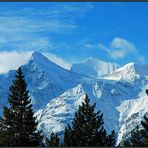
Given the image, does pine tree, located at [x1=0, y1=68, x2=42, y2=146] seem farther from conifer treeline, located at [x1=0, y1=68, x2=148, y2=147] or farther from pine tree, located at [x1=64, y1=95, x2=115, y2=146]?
pine tree, located at [x1=64, y1=95, x2=115, y2=146]

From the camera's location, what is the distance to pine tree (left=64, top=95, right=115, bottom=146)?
37.5 metres

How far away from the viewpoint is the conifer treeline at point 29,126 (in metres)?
34.6

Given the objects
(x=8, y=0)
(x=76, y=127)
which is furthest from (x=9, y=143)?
(x=8, y=0)

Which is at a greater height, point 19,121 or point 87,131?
point 19,121

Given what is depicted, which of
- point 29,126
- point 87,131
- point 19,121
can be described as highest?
point 19,121

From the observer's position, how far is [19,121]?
119 ft

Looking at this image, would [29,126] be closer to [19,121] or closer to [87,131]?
[19,121]

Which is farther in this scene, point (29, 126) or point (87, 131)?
point (87, 131)

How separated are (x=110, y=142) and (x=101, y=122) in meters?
1.70

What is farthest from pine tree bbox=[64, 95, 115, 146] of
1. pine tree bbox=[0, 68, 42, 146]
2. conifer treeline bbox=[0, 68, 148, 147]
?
pine tree bbox=[0, 68, 42, 146]

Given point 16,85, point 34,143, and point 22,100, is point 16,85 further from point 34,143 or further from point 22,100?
point 34,143

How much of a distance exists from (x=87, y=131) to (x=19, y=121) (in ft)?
17.4

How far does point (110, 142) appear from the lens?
131ft

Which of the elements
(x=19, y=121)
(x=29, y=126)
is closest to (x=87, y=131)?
(x=29, y=126)
